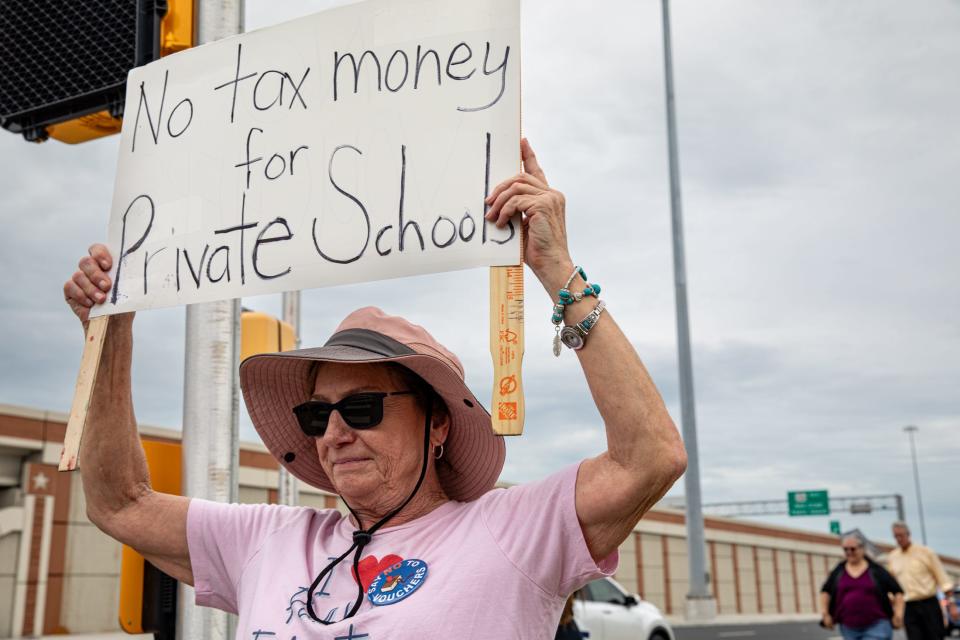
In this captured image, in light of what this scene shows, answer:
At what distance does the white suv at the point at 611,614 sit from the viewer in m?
11.2

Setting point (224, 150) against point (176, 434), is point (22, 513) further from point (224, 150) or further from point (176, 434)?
point (224, 150)

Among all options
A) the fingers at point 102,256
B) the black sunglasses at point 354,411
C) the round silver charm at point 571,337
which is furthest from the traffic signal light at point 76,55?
the round silver charm at point 571,337

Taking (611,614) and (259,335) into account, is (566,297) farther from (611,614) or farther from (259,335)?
(611,614)

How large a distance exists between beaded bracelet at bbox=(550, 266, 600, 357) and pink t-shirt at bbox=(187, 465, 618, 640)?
0.96ft

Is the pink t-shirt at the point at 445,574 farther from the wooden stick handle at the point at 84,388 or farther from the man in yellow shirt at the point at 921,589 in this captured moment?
the man in yellow shirt at the point at 921,589

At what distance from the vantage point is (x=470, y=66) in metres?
2.26

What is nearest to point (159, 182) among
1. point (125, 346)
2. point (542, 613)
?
point (125, 346)

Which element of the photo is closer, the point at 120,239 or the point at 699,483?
the point at 120,239

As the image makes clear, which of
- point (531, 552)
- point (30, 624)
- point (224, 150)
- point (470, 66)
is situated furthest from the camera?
point (30, 624)

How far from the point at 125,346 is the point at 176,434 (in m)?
20.5

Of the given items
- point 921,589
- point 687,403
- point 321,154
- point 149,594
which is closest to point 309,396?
point 321,154

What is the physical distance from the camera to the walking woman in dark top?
344 inches

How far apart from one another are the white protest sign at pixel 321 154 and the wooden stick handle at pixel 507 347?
56 millimetres

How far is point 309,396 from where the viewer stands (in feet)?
8.89
